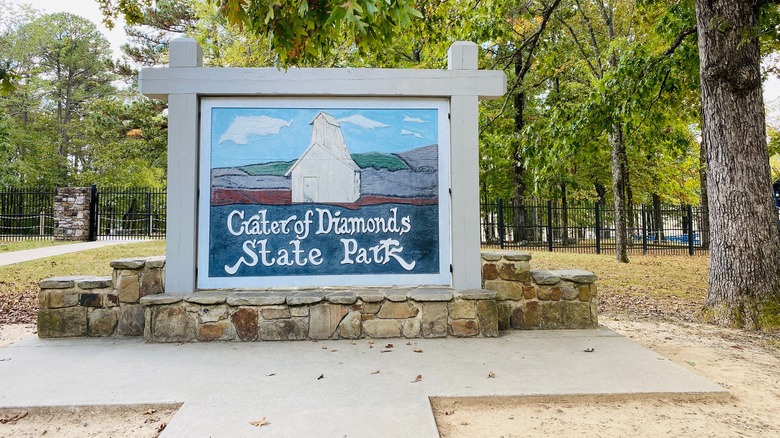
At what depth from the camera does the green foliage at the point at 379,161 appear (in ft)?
14.6

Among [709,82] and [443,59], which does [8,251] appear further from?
[709,82]

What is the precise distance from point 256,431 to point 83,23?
119 feet

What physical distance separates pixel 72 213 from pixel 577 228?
1895 cm

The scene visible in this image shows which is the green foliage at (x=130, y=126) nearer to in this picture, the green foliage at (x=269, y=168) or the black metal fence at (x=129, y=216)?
the black metal fence at (x=129, y=216)

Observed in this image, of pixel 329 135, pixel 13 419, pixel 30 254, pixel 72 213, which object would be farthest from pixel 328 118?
pixel 72 213

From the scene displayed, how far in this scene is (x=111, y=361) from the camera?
3475 mm

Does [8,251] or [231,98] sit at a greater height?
[231,98]

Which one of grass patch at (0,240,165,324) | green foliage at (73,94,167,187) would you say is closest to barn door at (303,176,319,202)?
grass patch at (0,240,165,324)

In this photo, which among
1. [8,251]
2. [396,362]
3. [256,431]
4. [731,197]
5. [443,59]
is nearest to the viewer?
[256,431]

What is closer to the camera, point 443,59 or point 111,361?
point 111,361

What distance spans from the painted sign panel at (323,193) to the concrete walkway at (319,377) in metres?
0.78

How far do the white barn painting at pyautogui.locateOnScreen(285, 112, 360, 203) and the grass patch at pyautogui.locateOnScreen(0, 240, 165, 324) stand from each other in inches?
157

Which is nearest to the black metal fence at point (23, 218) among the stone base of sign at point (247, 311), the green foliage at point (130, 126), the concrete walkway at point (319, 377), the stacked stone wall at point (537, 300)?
the green foliage at point (130, 126)

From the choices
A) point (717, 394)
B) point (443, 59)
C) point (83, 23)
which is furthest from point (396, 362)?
point (83, 23)
